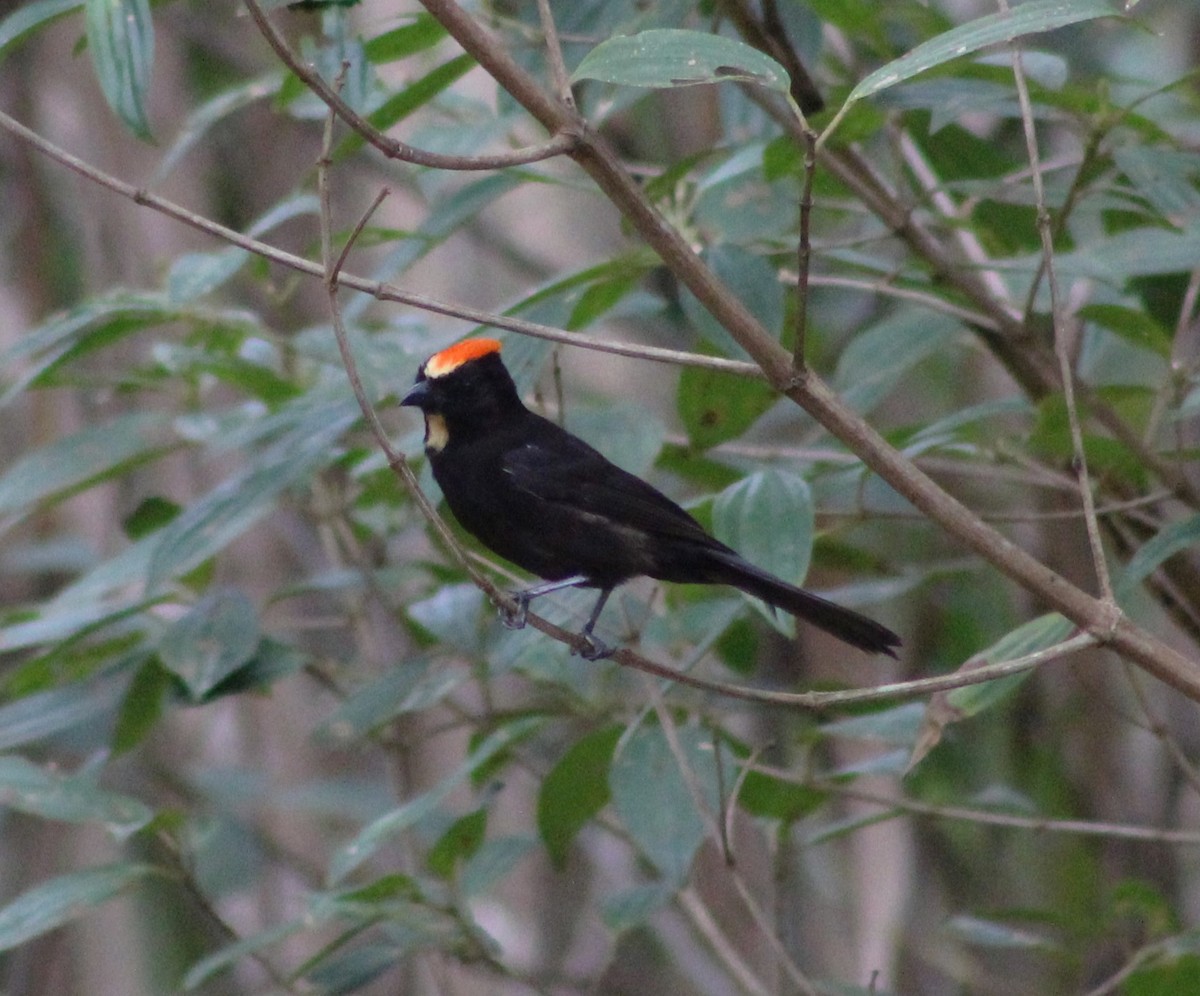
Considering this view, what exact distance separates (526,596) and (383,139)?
1.20 metres

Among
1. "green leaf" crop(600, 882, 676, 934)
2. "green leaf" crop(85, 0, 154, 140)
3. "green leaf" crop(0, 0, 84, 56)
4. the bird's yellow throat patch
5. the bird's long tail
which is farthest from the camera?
the bird's yellow throat patch

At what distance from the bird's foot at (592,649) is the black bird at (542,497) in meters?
0.02

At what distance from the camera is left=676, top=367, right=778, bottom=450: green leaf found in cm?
258

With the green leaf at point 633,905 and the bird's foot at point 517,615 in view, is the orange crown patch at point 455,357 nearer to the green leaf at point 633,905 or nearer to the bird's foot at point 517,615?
the bird's foot at point 517,615

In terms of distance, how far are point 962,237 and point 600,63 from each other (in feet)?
5.40

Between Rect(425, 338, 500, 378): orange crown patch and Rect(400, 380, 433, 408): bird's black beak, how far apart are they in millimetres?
31

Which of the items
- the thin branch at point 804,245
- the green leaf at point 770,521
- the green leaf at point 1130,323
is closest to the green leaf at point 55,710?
the green leaf at point 770,521

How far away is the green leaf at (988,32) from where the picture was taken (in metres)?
1.66

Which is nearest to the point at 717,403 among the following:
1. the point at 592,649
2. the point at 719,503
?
the point at 719,503

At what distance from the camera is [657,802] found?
251 centimetres

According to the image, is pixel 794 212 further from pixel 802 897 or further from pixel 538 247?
pixel 538 247

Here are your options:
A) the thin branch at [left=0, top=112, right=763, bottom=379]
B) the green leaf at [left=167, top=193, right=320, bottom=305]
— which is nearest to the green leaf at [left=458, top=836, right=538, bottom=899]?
the green leaf at [left=167, top=193, right=320, bottom=305]

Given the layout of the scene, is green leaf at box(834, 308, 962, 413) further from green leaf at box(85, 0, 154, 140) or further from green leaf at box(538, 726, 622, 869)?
green leaf at box(85, 0, 154, 140)

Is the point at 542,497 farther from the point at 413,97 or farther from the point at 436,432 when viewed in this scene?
the point at 413,97
